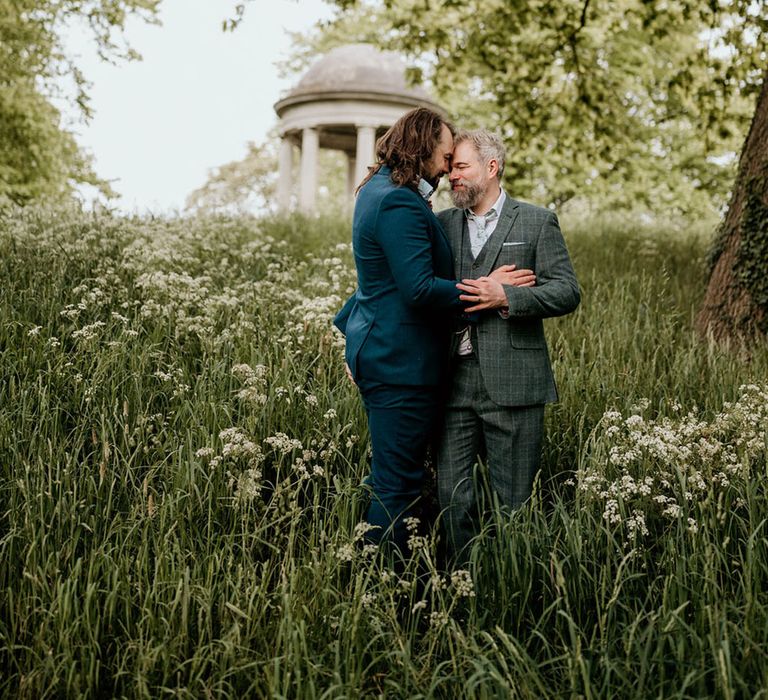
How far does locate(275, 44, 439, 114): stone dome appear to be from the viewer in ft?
60.4

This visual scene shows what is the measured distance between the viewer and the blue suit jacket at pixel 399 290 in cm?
356

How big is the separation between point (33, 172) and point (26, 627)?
17.1m

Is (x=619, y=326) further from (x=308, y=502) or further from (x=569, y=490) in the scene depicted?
(x=308, y=502)

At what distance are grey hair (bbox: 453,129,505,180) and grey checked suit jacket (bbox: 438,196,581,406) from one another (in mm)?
244

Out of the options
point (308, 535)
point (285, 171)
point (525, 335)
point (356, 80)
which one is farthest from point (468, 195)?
point (285, 171)

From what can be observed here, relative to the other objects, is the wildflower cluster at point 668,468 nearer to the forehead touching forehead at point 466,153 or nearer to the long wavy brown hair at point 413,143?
the forehead touching forehead at point 466,153

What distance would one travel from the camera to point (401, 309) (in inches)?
147

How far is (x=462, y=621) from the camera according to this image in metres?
3.35

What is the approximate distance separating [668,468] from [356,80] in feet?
55.1

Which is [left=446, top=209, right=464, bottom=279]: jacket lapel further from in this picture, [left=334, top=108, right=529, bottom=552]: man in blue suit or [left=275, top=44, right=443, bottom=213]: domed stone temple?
[left=275, top=44, right=443, bottom=213]: domed stone temple

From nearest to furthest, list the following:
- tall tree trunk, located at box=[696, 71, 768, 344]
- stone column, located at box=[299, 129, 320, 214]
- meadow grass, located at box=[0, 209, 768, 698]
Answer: meadow grass, located at box=[0, 209, 768, 698]
tall tree trunk, located at box=[696, 71, 768, 344]
stone column, located at box=[299, 129, 320, 214]

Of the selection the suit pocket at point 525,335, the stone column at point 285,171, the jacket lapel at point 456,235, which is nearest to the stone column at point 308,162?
the stone column at point 285,171

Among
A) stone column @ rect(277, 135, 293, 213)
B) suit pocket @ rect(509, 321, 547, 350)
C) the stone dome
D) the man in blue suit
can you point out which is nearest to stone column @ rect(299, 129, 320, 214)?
the stone dome

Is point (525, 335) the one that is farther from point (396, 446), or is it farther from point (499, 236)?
point (396, 446)
